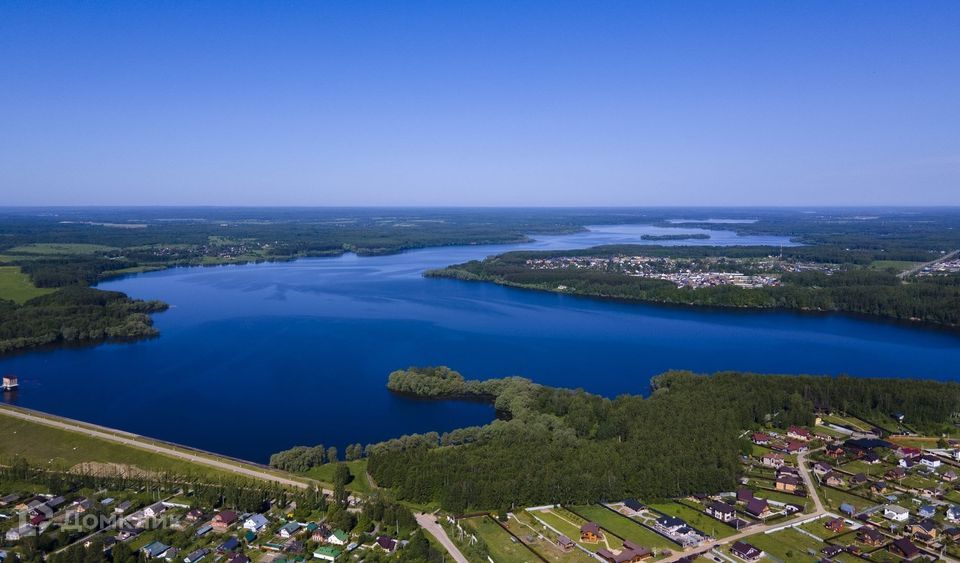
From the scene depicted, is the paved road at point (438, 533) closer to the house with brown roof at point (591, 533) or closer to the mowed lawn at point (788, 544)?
the house with brown roof at point (591, 533)

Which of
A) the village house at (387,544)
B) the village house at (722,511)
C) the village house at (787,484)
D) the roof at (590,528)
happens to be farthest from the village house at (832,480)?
the village house at (387,544)

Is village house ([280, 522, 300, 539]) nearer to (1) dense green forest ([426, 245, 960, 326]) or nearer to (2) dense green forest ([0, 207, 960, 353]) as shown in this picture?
(2) dense green forest ([0, 207, 960, 353])

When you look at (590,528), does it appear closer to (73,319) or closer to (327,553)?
(327,553)

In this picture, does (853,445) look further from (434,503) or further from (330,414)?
(330,414)

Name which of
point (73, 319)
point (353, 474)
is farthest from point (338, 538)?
point (73, 319)

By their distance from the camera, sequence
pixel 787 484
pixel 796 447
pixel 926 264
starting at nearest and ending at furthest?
pixel 787 484
pixel 796 447
pixel 926 264

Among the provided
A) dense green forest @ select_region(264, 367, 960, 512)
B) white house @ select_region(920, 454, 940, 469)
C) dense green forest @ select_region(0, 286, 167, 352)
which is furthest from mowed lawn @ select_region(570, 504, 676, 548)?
dense green forest @ select_region(0, 286, 167, 352)
